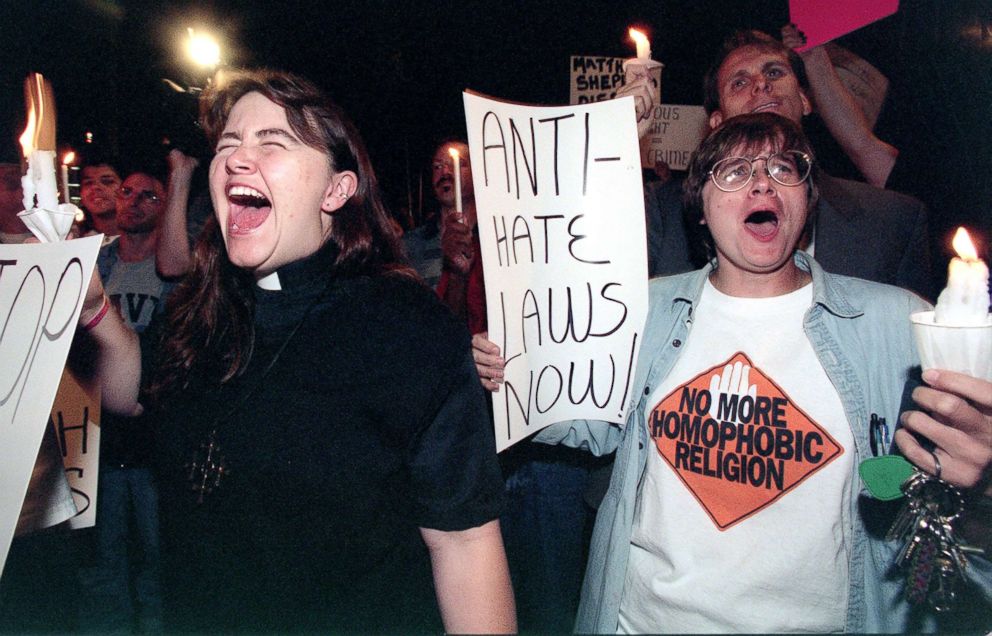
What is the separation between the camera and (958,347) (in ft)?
3.11

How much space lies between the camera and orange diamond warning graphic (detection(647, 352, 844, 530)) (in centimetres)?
150

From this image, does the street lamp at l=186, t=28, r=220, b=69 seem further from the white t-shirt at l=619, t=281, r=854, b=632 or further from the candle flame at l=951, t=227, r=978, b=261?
the candle flame at l=951, t=227, r=978, b=261

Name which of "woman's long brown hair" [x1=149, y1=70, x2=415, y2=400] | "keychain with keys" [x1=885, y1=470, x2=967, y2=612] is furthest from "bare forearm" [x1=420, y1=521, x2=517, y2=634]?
"keychain with keys" [x1=885, y1=470, x2=967, y2=612]

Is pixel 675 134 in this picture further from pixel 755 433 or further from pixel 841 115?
pixel 755 433

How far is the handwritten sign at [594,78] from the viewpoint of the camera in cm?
532

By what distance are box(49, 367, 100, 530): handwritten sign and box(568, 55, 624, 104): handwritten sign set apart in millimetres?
4512

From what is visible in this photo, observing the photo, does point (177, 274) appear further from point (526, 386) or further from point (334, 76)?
point (334, 76)

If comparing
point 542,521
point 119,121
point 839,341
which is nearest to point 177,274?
point 542,521

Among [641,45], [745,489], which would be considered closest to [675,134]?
[641,45]

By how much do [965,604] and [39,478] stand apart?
2.19 metres

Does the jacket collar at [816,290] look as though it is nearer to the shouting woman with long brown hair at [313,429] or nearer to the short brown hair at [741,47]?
the shouting woman with long brown hair at [313,429]

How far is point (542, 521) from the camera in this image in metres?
2.91

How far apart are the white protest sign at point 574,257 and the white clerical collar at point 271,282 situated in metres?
0.64

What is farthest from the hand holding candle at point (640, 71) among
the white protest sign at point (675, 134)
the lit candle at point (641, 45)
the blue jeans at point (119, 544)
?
the white protest sign at point (675, 134)
